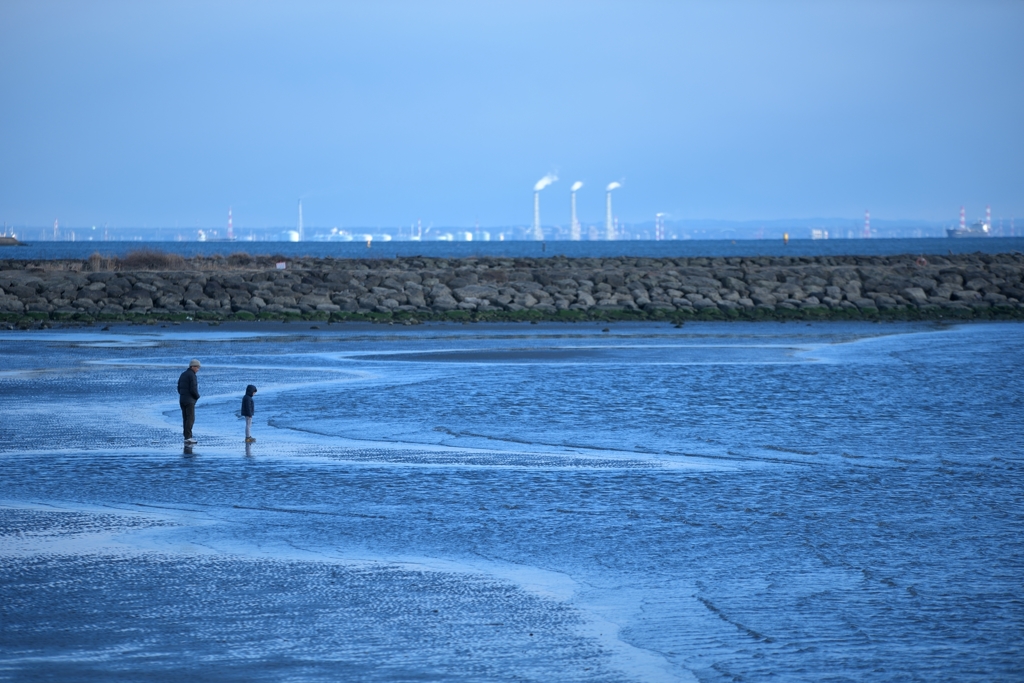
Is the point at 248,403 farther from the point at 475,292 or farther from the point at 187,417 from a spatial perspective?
the point at 475,292

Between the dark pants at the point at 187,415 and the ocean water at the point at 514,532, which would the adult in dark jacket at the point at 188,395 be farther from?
the ocean water at the point at 514,532

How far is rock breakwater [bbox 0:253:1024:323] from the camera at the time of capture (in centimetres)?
4616

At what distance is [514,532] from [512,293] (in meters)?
38.8

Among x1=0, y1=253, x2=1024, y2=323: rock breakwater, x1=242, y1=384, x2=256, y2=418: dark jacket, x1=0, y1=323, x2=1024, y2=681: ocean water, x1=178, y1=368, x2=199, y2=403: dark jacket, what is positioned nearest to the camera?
x1=0, y1=323, x2=1024, y2=681: ocean water

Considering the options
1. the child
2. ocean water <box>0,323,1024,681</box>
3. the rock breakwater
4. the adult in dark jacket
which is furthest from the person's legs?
the rock breakwater

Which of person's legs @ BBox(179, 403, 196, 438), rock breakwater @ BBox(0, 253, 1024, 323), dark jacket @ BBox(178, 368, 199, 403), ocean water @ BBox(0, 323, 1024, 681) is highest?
rock breakwater @ BBox(0, 253, 1024, 323)

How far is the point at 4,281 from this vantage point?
50.1 metres

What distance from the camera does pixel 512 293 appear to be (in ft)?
163

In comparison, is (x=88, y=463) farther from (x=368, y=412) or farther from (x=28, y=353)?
(x=28, y=353)

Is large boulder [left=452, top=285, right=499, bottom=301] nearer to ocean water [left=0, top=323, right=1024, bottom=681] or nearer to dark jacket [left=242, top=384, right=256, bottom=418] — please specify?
ocean water [left=0, top=323, right=1024, bottom=681]

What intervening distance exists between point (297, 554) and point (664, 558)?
291 cm

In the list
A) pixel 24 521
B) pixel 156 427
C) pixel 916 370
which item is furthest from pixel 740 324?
pixel 24 521

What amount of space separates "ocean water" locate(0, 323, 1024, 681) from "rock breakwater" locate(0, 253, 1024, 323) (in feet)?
76.3

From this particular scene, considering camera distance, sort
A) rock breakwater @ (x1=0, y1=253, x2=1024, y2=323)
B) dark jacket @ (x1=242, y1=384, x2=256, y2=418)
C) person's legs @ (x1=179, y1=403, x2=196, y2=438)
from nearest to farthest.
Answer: dark jacket @ (x1=242, y1=384, x2=256, y2=418) < person's legs @ (x1=179, y1=403, x2=196, y2=438) < rock breakwater @ (x1=0, y1=253, x2=1024, y2=323)
